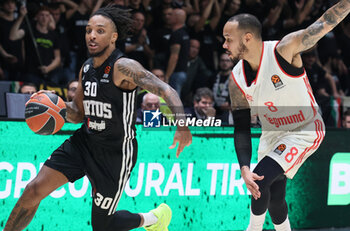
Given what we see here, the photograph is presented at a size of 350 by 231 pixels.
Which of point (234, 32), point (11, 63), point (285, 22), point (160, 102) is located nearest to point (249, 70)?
point (234, 32)

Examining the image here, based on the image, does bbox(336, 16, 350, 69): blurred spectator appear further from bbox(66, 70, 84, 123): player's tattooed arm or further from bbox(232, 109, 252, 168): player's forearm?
bbox(66, 70, 84, 123): player's tattooed arm

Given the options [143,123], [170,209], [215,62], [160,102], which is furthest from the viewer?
[215,62]

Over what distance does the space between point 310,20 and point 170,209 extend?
637cm

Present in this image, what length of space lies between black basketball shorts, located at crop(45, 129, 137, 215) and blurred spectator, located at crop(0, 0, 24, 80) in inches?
154

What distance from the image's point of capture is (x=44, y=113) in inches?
176

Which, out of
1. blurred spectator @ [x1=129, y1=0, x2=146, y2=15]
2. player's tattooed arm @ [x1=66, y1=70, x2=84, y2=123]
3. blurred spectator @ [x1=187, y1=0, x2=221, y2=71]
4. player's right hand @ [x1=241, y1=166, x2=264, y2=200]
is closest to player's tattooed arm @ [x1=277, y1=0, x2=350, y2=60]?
player's right hand @ [x1=241, y1=166, x2=264, y2=200]

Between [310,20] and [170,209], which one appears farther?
[310,20]

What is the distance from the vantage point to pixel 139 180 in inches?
230

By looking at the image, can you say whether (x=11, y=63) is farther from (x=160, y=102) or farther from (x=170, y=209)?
(x=170, y=209)

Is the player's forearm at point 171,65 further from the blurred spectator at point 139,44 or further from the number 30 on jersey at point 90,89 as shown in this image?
the number 30 on jersey at point 90,89

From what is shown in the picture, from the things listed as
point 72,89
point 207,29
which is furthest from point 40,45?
point 207,29

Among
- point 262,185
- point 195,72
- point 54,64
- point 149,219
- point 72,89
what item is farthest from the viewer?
point 195,72

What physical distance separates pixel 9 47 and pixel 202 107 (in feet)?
10.1

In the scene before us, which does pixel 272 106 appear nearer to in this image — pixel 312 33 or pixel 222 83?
pixel 312 33
